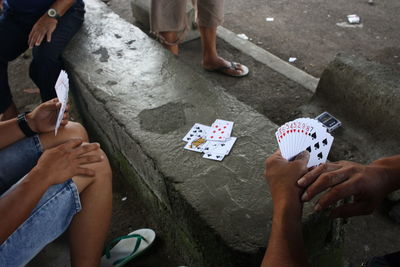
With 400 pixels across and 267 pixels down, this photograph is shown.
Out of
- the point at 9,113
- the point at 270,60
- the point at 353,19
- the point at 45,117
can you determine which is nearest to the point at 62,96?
the point at 45,117

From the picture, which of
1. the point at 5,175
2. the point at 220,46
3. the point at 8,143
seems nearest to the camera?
the point at 5,175

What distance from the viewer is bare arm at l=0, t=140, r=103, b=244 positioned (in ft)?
4.43

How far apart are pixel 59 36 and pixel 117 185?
4.17 ft

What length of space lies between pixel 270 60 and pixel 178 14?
1429mm

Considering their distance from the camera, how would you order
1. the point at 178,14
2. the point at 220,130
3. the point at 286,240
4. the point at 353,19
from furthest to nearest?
the point at 353,19, the point at 178,14, the point at 220,130, the point at 286,240

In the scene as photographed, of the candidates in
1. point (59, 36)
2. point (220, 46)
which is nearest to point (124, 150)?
point (59, 36)

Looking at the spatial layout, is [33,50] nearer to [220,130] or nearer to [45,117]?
[45,117]

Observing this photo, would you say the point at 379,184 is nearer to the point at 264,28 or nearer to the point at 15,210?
the point at 15,210

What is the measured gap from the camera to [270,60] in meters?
4.05

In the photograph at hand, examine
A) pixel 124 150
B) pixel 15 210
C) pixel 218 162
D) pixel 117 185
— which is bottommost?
pixel 117 185

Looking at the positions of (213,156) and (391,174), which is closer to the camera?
(391,174)

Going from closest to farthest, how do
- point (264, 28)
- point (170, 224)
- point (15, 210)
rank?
point (15, 210), point (170, 224), point (264, 28)

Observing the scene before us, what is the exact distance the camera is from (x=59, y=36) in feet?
8.98

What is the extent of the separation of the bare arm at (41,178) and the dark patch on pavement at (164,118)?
1.30 feet
